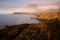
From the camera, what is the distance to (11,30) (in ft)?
9.52

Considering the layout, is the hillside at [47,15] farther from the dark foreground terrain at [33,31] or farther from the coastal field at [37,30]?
the dark foreground terrain at [33,31]

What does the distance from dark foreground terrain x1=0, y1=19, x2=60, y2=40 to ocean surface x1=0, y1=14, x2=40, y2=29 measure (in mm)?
98

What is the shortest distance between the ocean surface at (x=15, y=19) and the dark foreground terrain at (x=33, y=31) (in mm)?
98

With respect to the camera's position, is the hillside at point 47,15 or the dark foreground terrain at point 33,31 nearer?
the dark foreground terrain at point 33,31

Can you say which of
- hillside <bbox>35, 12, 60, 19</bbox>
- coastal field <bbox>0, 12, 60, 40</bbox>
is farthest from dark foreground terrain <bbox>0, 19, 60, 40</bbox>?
hillside <bbox>35, 12, 60, 19</bbox>

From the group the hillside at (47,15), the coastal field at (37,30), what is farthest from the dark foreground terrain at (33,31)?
the hillside at (47,15)

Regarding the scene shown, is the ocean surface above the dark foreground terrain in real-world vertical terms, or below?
above

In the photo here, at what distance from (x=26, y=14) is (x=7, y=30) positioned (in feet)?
2.05

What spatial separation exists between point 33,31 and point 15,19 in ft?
1.75

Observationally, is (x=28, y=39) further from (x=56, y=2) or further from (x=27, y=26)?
(x=56, y=2)

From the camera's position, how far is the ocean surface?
2.92 meters

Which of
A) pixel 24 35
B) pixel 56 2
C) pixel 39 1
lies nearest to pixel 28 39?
pixel 24 35

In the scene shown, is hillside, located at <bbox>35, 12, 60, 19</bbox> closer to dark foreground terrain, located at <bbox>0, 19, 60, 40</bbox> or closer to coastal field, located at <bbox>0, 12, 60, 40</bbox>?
coastal field, located at <bbox>0, 12, 60, 40</bbox>

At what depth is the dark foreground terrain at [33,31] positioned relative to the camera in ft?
9.38
